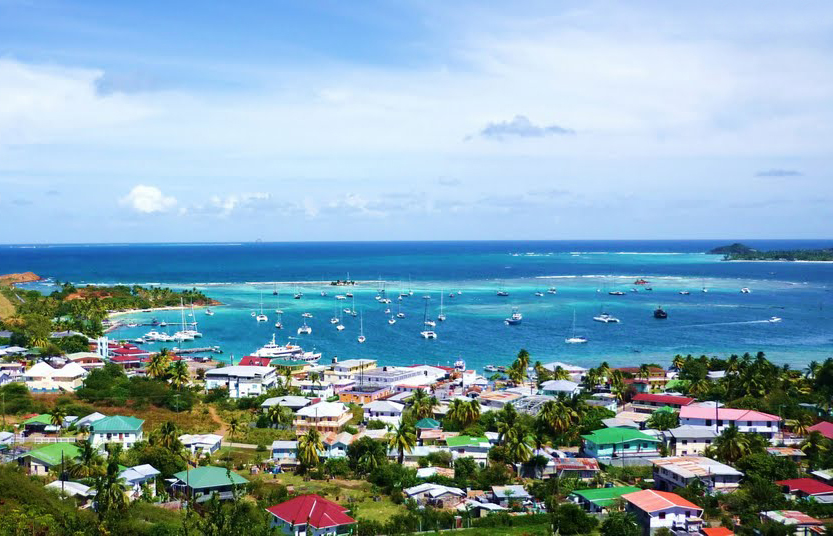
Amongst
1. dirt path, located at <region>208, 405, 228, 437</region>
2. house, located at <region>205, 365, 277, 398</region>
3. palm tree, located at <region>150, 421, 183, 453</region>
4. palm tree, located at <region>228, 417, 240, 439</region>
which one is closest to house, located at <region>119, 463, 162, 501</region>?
palm tree, located at <region>150, 421, 183, 453</region>

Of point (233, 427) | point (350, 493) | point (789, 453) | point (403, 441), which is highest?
point (403, 441)

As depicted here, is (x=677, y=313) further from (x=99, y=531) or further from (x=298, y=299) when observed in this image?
(x=99, y=531)

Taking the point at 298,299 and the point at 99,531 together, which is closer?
the point at 99,531

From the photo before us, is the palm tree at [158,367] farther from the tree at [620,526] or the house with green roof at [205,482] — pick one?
the tree at [620,526]

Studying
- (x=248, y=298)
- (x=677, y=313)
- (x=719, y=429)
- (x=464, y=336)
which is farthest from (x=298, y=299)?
(x=719, y=429)

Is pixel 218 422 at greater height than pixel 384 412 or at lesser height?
lesser

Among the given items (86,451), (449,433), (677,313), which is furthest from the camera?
(677,313)

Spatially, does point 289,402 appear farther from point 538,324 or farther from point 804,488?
point 538,324

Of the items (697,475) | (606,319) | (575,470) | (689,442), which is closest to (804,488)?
(697,475)
